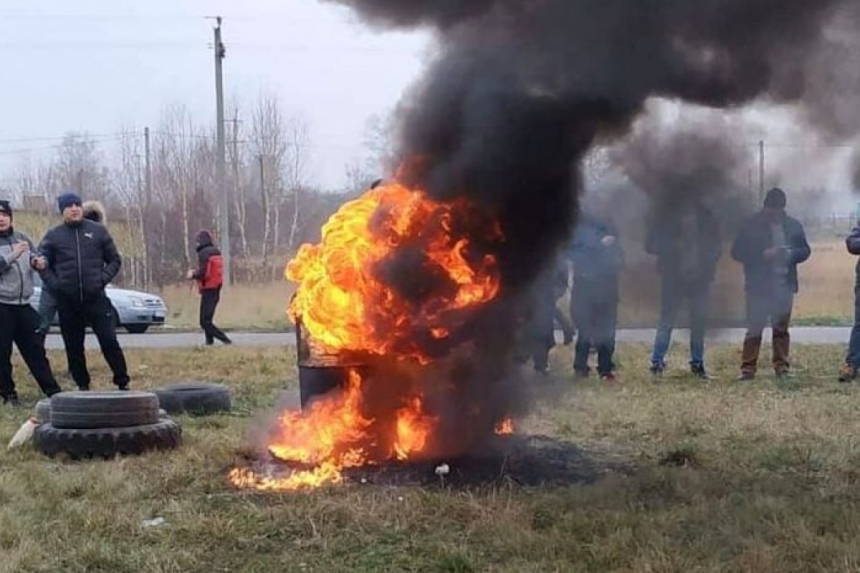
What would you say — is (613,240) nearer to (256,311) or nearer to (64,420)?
(64,420)

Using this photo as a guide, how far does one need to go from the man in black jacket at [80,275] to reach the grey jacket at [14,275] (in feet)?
0.55

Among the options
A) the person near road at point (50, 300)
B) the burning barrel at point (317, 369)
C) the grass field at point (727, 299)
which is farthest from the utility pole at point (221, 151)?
the burning barrel at point (317, 369)

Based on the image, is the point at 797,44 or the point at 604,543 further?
the point at 797,44

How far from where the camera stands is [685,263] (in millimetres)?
10875

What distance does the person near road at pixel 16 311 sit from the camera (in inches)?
418

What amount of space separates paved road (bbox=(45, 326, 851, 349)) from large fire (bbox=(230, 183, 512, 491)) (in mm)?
6430

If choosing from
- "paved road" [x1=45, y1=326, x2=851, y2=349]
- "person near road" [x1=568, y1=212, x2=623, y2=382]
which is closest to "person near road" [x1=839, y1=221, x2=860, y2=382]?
"paved road" [x1=45, y1=326, x2=851, y2=349]

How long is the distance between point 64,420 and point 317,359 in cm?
210

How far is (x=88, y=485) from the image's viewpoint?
680 centimetres

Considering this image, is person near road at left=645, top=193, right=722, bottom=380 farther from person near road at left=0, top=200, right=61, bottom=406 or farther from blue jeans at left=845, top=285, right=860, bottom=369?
person near road at left=0, top=200, right=61, bottom=406

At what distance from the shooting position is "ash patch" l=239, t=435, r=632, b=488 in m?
6.70

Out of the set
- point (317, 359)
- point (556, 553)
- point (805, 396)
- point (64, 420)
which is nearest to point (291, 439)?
point (317, 359)

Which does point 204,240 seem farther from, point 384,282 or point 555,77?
point 555,77

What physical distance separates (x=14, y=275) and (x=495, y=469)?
5993 millimetres
